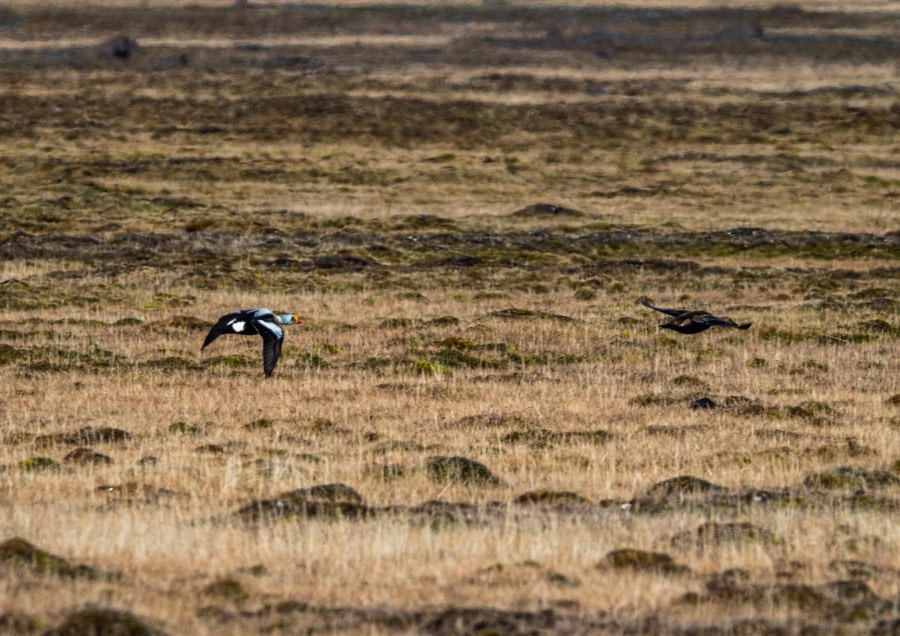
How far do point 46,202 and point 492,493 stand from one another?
33.5 m

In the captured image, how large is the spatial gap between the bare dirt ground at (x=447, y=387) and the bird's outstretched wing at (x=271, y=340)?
1.76ft

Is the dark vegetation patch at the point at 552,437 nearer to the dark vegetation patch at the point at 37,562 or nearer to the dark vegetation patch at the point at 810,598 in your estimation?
the dark vegetation patch at the point at 810,598

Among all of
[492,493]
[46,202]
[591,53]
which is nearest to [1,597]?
[492,493]

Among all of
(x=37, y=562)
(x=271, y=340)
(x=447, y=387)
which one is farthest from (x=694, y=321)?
(x=37, y=562)

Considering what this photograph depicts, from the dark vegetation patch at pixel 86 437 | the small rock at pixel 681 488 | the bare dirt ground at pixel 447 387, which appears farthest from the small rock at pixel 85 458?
the small rock at pixel 681 488

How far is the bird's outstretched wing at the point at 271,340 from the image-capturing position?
15.2 meters

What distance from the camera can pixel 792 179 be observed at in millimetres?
49781

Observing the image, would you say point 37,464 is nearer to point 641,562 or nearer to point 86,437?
point 86,437

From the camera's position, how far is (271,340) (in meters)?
15.4

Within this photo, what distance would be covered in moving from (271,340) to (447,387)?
7.19 feet

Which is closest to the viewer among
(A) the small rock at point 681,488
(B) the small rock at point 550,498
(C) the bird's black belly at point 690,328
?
(B) the small rock at point 550,498

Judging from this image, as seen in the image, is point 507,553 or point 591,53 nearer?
point 507,553

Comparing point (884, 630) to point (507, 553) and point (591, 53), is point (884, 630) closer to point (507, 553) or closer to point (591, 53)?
point (507, 553)

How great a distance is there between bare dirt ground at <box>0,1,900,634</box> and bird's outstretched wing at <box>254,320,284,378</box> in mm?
537
